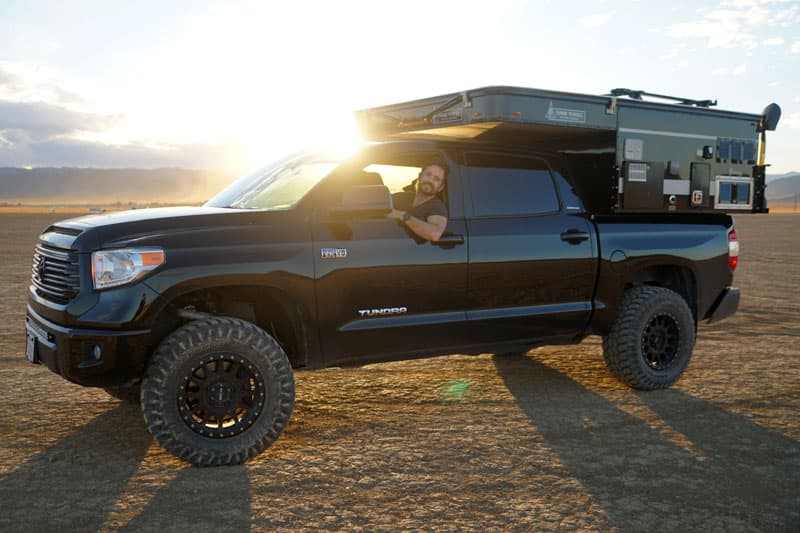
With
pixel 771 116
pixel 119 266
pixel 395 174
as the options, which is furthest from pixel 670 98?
pixel 119 266

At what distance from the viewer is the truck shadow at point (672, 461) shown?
141 inches

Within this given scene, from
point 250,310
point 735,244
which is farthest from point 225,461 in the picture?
point 735,244

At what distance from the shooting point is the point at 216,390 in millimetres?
4281

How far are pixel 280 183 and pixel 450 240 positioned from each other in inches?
49.2

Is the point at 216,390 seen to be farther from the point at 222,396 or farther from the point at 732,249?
the point at 732,249

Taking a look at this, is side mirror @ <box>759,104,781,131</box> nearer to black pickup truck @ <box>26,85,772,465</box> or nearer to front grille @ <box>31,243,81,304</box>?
black pickup truck @ <box>26,85,772,465</box>

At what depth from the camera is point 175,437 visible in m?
4.12

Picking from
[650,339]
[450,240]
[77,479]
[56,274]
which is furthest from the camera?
[650,339]

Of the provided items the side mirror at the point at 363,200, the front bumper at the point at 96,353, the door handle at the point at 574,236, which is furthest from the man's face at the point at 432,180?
the front bumper at the point at 96,353

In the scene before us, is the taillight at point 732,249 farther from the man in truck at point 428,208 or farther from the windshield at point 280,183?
the windshield at point 280,183

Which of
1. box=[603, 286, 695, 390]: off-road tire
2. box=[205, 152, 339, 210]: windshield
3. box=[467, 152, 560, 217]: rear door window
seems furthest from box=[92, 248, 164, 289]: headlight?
box=[603, 286, 695, 390]: off-road tire

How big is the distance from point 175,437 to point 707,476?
3.01 m

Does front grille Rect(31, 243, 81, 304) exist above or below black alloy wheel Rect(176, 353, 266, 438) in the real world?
above

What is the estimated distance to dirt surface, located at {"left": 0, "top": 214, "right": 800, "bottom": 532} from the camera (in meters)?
3.55
